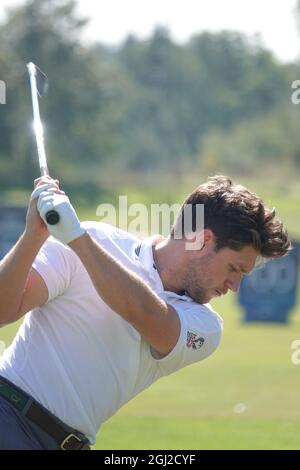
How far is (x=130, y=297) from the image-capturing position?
4.46 metres

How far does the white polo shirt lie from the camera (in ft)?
15.0

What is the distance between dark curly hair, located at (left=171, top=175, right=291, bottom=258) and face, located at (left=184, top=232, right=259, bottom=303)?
3 cm

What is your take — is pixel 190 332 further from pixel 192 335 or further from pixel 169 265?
pixel 169 265

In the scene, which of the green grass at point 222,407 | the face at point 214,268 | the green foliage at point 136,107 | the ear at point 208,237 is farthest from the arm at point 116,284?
the green foliage at point 136,107

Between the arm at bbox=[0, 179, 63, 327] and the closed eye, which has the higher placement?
the arm at bbox=[0, 179, 63, 327]

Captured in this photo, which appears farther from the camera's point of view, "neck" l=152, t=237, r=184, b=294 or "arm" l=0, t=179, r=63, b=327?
"neck" l=152, t=237, r=184, b=294

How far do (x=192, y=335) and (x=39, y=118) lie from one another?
1.25 metres

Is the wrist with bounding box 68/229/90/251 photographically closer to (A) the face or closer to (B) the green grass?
(A) the face

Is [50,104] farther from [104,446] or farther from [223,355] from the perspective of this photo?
[104,446]

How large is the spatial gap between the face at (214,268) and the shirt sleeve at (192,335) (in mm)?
87

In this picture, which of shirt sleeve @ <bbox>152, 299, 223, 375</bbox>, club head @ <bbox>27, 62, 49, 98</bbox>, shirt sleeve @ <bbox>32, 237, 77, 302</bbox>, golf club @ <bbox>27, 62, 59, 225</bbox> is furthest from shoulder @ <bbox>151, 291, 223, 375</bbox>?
club head @ <bbox>27, 62, 49, 98</bbox>

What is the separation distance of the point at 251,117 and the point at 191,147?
8.62m

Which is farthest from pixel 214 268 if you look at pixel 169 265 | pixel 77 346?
pixel 77 346
